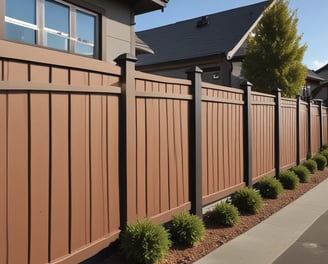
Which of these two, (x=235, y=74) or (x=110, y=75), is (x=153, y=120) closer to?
(x=110, y=75)

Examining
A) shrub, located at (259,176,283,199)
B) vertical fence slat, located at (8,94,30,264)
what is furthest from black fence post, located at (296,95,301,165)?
vertical fence slat, located at (8,94,30,264)

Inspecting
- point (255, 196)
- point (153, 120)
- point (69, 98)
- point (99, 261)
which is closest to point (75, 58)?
point (69, 98)

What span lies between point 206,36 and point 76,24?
56.0 feet

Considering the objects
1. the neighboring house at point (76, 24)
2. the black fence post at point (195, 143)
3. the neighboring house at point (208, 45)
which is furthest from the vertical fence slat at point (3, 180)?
the neighboring house at point (208, 45)

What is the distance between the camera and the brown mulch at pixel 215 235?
4684 millimetres

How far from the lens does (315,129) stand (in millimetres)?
14938

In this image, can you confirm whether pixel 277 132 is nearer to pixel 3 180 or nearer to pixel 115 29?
pixel 115 29

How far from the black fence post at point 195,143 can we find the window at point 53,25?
9.44 feet

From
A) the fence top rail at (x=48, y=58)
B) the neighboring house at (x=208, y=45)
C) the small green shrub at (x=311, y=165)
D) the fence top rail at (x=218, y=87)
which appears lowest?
the small green shrub at (x=311, y=165)

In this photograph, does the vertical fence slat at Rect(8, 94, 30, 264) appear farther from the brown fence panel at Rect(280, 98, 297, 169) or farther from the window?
the brown fence panel at Rect(280, 98, 297, 169)

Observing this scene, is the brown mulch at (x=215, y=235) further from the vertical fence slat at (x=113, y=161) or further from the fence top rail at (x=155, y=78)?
the fence top rail at (x=155, y=78)

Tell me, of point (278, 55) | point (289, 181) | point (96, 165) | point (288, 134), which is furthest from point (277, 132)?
point (278, 55)

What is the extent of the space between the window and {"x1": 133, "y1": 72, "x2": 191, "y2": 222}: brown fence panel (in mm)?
2977

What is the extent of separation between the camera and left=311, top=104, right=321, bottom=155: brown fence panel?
567 inches
